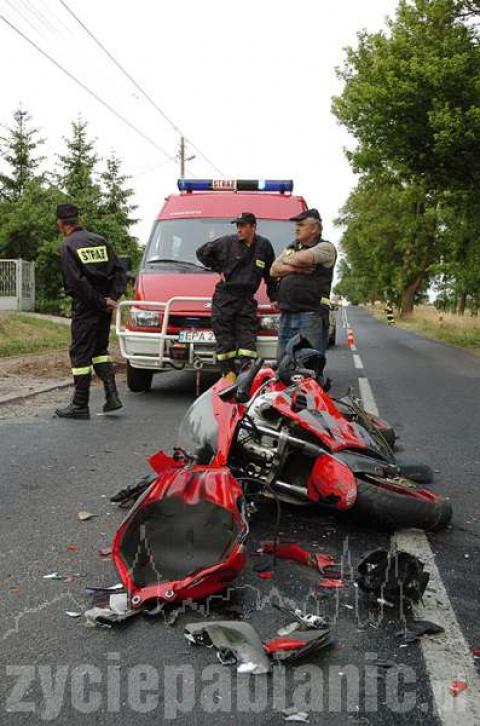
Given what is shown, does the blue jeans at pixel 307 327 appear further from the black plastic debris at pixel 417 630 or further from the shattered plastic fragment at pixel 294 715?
the shattered plastic fragment at pixel 294 715

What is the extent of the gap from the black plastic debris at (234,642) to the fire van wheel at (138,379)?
6.17m

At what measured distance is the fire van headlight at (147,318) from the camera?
25.9 ft

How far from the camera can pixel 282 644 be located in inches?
97.3

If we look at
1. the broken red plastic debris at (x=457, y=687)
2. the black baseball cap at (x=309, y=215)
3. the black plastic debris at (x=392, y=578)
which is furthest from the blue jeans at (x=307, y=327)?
the broken red plastic debris at (x=457, y=687)

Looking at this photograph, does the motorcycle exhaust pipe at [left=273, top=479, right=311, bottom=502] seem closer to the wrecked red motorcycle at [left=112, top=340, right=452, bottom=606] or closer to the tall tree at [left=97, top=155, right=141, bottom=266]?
the wrecked red motorcycle at [left=112, top=340, right=452, bottom=606]

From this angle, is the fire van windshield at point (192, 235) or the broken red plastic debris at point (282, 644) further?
the fire van windshield at point (192, 235)

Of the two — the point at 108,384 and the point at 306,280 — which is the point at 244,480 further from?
the point at 108,384

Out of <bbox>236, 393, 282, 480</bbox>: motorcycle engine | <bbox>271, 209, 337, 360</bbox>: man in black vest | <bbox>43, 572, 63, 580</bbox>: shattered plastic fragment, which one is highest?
<bbox>271, 209, 337, 360</bbox>: man in black vest

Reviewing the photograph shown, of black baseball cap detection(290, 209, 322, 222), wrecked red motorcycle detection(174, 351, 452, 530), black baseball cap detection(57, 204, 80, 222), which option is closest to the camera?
wrecked red motorcycle detection(174, 351, 452, 530)

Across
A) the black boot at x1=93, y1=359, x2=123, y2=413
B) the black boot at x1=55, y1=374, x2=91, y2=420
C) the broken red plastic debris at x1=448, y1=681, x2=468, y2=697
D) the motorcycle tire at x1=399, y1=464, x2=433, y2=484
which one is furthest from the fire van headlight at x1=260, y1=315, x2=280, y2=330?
the broken red plastic debris at x1=448, y1=681, x2=468, y2=697

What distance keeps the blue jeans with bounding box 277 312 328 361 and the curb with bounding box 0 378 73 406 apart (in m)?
3.24

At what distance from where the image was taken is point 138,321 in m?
7.98

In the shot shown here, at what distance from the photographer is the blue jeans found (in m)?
6.57

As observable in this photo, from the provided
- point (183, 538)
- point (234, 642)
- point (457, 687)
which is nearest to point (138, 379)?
point (183, 538)
